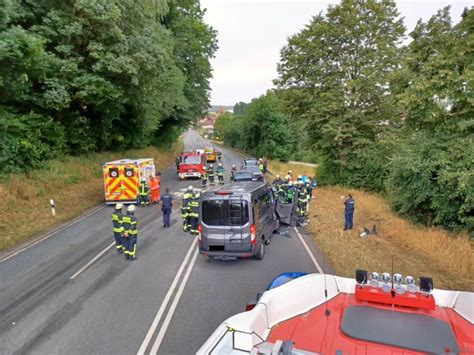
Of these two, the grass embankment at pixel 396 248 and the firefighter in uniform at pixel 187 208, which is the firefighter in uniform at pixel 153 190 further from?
the grass embankment at pixel 396 248

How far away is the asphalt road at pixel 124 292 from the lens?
18.5 ft

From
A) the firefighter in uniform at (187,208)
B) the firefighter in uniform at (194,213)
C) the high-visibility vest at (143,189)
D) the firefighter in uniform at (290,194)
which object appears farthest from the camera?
the high-visibility vest at (143,189)

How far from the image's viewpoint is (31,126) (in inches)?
643

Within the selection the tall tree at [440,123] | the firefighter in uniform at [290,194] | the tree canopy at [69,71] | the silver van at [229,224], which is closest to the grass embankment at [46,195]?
the tree canopy at [69,71]

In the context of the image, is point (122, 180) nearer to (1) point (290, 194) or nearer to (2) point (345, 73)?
(1) point (290, 194)

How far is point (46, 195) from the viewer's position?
611 inches

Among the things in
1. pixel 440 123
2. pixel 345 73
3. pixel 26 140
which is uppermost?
pixel 345 73

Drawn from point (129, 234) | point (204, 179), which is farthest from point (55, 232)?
point (204, 179)

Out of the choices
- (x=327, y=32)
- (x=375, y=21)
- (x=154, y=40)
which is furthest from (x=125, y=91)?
(x=375, y=21)

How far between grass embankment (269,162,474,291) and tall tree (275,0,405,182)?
641 cm

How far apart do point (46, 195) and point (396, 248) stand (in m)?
15.4

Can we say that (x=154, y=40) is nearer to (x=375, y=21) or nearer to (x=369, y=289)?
(x=375, y=21)

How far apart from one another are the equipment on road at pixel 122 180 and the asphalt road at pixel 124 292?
16.7 ft

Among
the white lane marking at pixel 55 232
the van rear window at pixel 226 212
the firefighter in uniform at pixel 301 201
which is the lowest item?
the white lane marking at pixel 55 232
